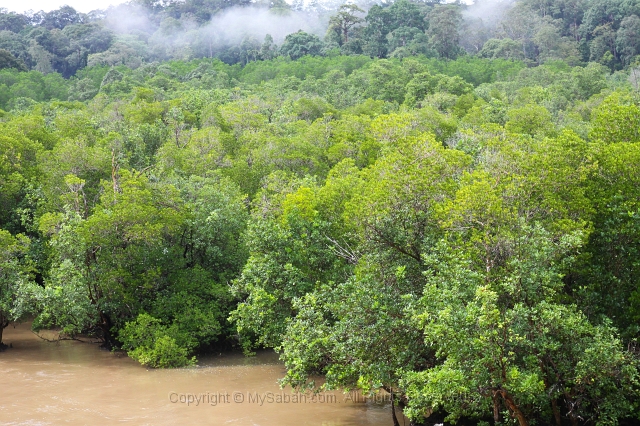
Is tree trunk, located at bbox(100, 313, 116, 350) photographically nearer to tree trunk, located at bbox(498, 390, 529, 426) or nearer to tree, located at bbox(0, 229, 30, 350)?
tree, located at bbox(0, 229, 30, 350)

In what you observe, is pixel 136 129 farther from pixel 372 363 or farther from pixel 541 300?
pixel 541 300

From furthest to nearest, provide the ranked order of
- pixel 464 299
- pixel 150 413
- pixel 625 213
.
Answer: pixel 150 413
pixel 625 213
pixel 464 299

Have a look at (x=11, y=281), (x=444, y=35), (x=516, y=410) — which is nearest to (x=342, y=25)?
(x=444, y=35)

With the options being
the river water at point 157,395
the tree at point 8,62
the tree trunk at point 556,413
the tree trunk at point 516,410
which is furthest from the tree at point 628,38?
the tree trunk at point 516,410

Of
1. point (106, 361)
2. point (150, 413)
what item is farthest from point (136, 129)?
point (150, 413)

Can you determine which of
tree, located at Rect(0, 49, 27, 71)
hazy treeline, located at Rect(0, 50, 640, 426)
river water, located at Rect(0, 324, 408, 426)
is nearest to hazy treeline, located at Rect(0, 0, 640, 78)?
tree, located at Rect(0, 49, 27, 71)

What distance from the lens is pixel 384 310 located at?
42.8 ft

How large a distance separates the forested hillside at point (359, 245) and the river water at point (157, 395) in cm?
80

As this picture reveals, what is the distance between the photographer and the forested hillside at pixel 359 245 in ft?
37.4

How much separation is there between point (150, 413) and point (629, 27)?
67.2m

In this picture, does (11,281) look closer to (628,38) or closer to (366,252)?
(366,252)

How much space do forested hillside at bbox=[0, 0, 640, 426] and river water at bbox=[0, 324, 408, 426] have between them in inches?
31.4

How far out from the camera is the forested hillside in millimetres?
11398

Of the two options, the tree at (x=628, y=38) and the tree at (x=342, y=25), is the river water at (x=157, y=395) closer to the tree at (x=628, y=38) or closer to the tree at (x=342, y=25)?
the tree at (x=628, y=38)
